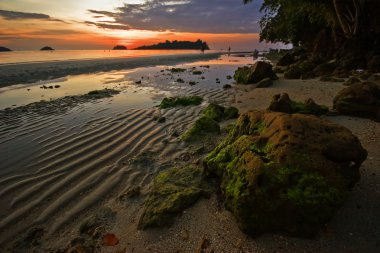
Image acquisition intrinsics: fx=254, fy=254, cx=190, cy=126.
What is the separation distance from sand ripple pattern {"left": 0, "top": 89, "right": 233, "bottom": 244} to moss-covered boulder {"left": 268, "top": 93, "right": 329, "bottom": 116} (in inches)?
106

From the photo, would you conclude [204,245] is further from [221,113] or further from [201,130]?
[221,113]

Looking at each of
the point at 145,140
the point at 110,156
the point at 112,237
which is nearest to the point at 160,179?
the point at 112,237

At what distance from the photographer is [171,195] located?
3975mm

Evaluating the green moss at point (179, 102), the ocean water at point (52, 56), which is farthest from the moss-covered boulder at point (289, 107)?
the ocean water at point (52, 56)

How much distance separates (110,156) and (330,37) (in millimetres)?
26549

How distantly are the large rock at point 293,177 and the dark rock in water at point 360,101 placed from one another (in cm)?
389

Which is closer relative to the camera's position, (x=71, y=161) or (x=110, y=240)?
(x=110, y=240)

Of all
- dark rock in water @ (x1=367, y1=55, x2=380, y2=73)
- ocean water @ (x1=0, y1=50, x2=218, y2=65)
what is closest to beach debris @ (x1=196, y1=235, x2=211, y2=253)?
dark rock in water @ (x1=367, y1=55, x2=380, y2=73)

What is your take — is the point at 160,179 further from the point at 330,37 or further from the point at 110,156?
the point at 330,37

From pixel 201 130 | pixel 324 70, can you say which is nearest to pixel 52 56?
pixel 324 70

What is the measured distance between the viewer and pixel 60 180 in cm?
506

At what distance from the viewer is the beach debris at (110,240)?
344 cm

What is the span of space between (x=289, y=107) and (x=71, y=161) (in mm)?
5658

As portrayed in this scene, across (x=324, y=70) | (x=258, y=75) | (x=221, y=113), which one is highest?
(x=324, y=70)
